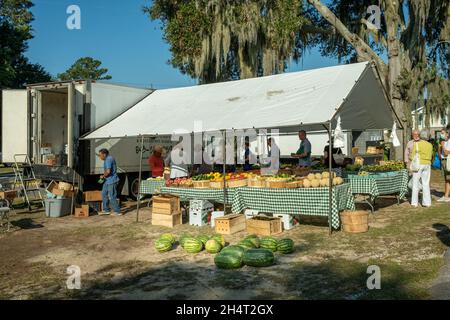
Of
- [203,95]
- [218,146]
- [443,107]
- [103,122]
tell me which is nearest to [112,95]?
[103,122]

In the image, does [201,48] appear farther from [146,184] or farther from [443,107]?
[443,107]

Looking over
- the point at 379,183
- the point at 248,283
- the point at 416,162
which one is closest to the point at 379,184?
the point at 379,183

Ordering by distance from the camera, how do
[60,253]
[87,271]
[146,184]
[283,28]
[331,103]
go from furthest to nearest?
[283,28]
[146,184]
[331,103]
[60,253]
[87,271]

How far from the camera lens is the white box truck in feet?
38.0

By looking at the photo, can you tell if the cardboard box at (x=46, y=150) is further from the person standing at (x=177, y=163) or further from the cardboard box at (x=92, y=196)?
the person standing at (x=177, y=163)

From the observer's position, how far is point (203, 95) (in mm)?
11469

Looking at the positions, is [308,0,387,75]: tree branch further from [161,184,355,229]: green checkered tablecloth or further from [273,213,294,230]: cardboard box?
[273,213,294,230]: cardboard box

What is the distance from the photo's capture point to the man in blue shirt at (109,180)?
10539 mm

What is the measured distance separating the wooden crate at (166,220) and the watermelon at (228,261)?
3358 mm

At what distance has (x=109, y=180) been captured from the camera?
35.0ft

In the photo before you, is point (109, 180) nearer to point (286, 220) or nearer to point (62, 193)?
point (62, 193)

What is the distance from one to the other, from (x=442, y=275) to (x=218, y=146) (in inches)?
409

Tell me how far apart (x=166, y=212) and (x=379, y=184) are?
476 centimetres
